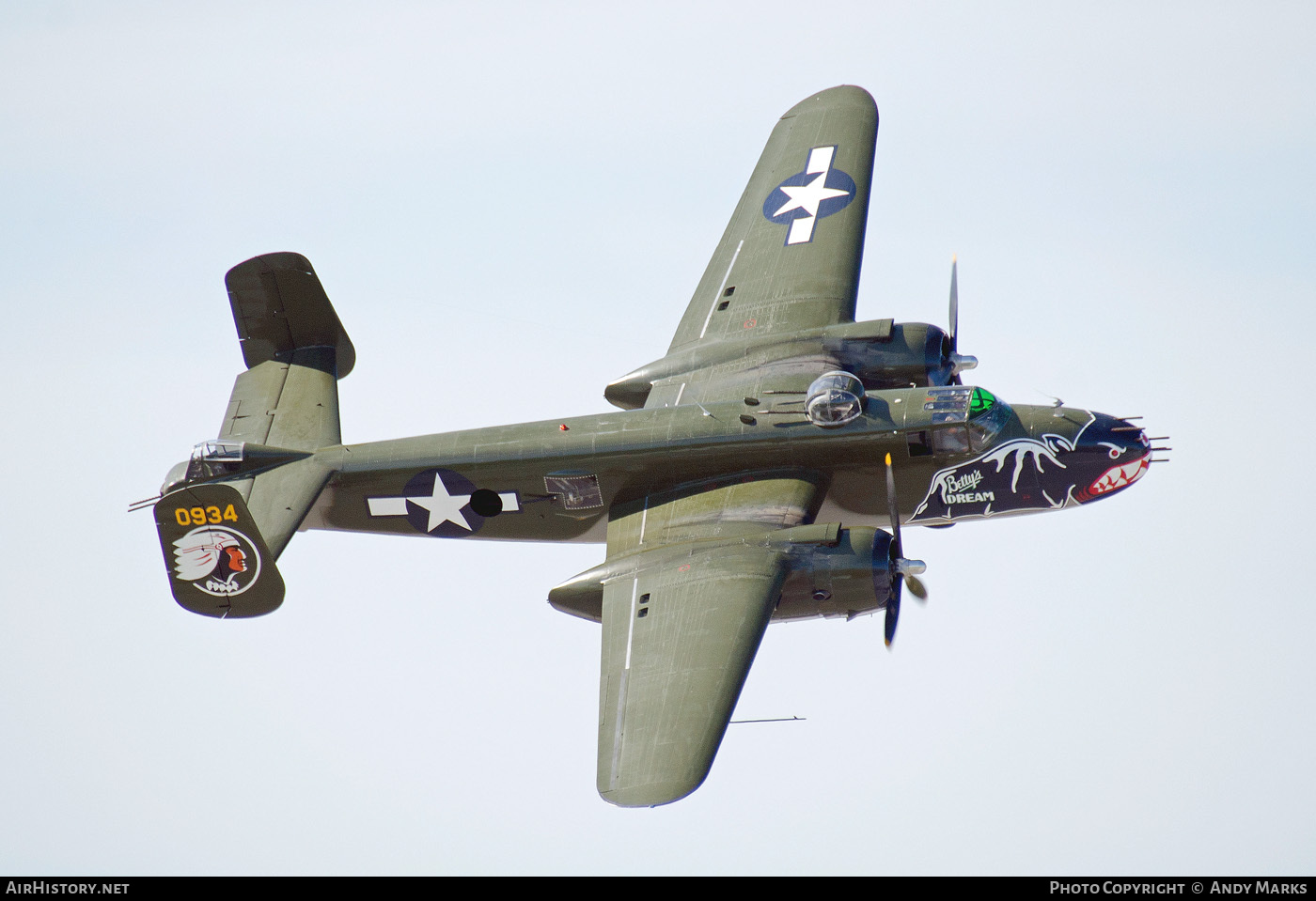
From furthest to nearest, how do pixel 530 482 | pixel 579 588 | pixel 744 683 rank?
1. pixel 530 482
2. pixel 579 588
3. pixel 744 683

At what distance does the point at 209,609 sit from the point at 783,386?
950 cm

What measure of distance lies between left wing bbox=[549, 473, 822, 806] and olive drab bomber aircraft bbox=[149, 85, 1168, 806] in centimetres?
3

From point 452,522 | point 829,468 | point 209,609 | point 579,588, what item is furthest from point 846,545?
point 209,609

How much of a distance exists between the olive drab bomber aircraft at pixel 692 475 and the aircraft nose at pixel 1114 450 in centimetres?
3

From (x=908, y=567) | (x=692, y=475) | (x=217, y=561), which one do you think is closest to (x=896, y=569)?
(x=908, y=567)

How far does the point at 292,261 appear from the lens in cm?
2692

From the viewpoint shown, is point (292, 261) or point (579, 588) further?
point (292, 261)

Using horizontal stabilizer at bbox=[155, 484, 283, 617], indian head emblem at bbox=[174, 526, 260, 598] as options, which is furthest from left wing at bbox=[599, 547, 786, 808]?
indian head emblem at bbox=[174, 526, 260, 598]

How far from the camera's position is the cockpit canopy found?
80.1ft

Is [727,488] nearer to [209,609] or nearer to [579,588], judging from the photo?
[579,588]

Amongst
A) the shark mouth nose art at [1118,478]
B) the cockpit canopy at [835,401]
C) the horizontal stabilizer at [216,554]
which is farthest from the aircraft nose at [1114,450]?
the horizontal stabilizer at [216,554]

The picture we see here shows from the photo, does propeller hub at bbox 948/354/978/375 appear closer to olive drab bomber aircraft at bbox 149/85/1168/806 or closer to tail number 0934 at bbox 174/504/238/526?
olive drab bomber aircraft at bbox 149/85/1168/806

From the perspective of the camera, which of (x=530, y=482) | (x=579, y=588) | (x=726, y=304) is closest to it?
(x=579, y=588)

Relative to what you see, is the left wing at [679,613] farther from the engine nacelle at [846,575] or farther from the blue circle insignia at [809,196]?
the blue circle insignia at [809,196]
